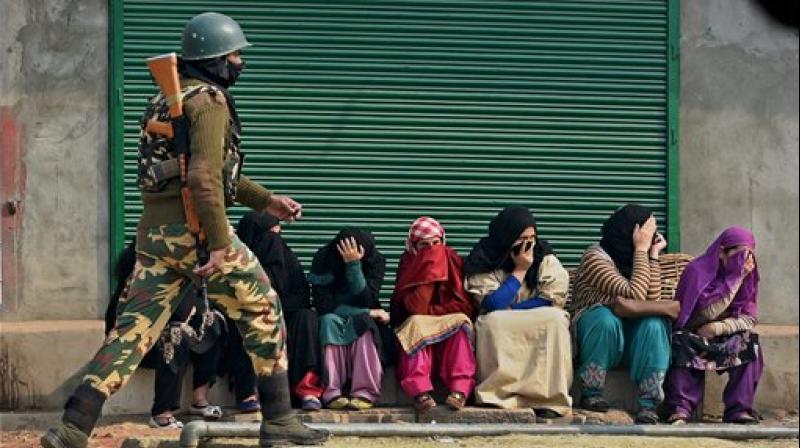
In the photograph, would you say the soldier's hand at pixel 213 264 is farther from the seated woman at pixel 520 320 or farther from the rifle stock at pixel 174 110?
the seated woman at pixel 520 320

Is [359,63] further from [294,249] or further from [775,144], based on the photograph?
[775,144]

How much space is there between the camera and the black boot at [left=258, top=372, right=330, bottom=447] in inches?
208

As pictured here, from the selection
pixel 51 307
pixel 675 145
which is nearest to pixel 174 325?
pixel 51 307

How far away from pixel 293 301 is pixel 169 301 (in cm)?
213

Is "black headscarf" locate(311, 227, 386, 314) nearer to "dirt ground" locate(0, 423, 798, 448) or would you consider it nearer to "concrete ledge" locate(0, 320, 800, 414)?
"concrete ledge" locate(0, 320, 800, 414)

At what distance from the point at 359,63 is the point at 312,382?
6.79ft

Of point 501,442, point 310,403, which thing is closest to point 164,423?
point 310,403

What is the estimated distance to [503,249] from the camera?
736 cm

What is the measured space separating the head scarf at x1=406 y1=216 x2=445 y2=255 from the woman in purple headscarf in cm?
136

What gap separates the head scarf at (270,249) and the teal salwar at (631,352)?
1.61 metres

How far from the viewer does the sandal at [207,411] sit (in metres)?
6.99

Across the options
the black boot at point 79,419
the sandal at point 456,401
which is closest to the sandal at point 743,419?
the sandal at point 456,401

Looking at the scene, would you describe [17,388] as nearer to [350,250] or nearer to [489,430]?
[350,250]

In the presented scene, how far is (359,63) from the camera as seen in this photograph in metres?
8.16
